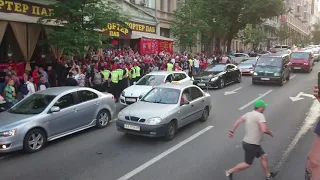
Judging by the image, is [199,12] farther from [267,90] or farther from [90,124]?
[90,124]

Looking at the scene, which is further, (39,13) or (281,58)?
(281,58)

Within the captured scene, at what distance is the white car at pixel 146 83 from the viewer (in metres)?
14.0

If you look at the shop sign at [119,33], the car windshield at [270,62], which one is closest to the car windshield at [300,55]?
the car windshield at [270,62]

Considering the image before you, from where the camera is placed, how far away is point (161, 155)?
8305 mm

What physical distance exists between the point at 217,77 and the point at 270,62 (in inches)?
171

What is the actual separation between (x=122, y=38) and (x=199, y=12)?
9.32m

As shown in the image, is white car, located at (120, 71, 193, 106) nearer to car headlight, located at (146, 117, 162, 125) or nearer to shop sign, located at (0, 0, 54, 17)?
car headlight, located at (146, 117, 162, 125)

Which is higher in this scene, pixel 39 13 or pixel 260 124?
pixel 39 13

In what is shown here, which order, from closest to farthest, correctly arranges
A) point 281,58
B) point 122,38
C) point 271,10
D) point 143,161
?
point 143,161 → point 281,58 → point 122,38 → point 271,10

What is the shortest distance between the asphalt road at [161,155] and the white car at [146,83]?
242 centimetres

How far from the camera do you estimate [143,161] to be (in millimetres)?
7867

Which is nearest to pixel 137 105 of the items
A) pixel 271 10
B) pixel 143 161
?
pixel 143 161

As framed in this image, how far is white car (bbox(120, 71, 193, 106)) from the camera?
14.0 m

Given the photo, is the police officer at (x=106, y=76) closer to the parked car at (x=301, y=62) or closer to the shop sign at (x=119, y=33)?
the shop sign at (x=119, y=33)
